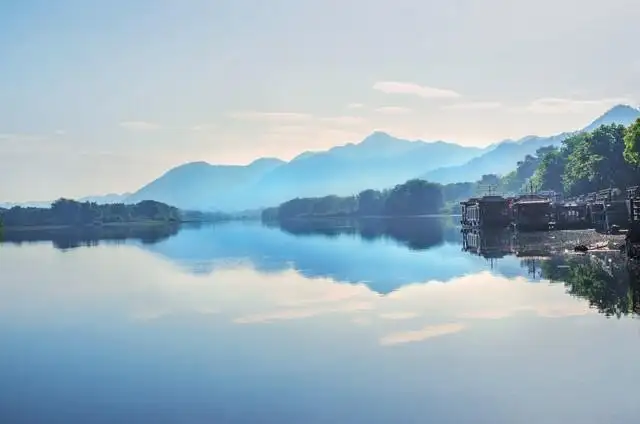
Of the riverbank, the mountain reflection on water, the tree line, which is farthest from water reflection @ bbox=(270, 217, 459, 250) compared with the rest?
the tree line

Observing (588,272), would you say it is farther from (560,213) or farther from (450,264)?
(560,213)

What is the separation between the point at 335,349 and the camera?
23672 mm

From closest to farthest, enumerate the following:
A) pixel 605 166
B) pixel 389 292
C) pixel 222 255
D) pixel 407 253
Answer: pixel 389 292
pixel 407 253
pixel 222 255
pixel 605 166

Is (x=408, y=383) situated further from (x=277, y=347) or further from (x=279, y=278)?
(x=279, y=278)

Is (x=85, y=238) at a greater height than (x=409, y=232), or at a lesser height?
greater

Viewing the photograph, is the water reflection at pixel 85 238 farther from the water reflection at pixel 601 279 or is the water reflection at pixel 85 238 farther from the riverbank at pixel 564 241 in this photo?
the water reflection at pixel 601 279

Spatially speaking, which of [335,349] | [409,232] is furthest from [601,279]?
[409,232]

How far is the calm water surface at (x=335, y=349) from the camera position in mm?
17281

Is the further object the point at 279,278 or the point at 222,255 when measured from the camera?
the point at 222,255

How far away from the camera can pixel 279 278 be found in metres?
47.8

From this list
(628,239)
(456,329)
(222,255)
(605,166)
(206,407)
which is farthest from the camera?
(605,166)

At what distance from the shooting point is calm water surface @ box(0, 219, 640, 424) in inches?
680

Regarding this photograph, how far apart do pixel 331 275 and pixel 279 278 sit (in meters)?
3.64

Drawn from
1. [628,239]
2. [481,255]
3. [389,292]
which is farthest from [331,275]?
[628,239]
